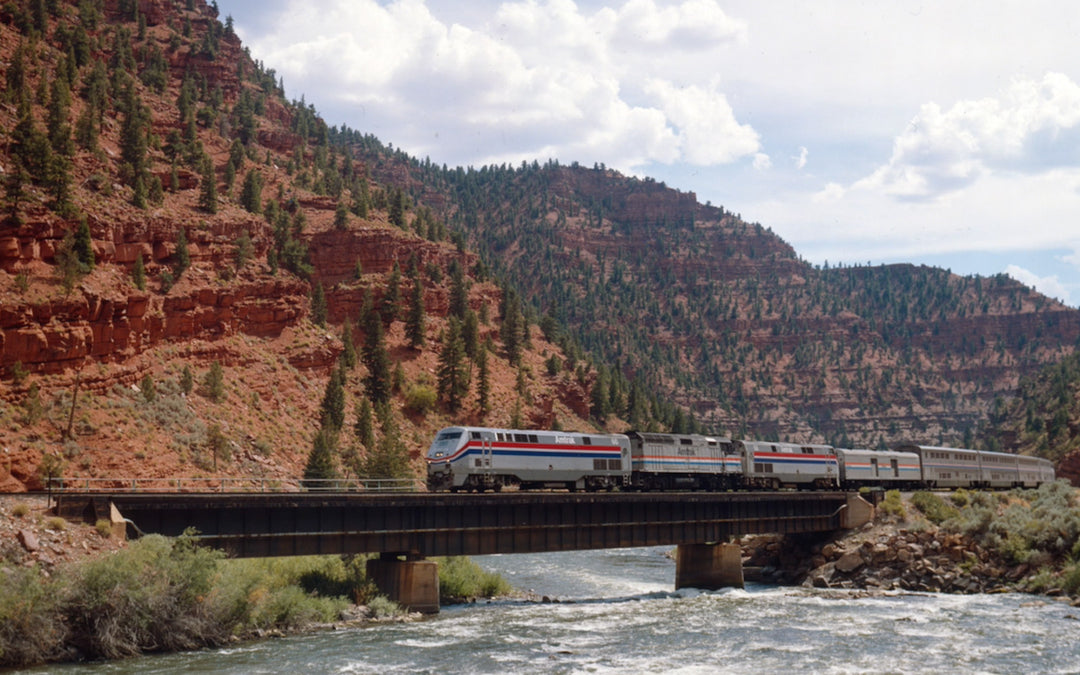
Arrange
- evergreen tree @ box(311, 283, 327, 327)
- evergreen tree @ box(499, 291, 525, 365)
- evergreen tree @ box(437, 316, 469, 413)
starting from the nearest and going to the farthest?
evergreen tree @ box(311, 283, 327, 327), evergreen tree @ box(437, 316, 469, 413), evergreen tree @ box(499, 291, 525, 365)

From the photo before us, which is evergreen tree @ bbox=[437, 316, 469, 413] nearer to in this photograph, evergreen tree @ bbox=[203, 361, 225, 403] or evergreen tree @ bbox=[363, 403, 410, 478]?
evergreen tree @ bbox=[363, 403, 410, 478]

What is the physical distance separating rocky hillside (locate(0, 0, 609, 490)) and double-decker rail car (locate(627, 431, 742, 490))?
2247 cm

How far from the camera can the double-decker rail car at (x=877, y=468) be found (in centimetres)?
7438

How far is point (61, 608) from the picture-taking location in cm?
3077

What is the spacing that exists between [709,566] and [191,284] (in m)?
57.0

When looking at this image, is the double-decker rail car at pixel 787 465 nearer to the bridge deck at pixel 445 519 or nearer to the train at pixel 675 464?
the train at pixel 675 464

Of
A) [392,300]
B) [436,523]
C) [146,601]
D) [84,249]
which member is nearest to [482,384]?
[392,300]

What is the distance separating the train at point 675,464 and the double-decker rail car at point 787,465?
0.07 m

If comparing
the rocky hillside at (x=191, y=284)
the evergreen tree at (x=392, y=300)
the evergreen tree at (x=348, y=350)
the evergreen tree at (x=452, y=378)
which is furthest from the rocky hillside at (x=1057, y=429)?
the evergreen tree at (x=348, y=350)

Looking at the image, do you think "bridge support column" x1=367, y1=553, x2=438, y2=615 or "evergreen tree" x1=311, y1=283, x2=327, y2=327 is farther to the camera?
"evergreen tree" x1=311, y1=283, x2=327, y2=327

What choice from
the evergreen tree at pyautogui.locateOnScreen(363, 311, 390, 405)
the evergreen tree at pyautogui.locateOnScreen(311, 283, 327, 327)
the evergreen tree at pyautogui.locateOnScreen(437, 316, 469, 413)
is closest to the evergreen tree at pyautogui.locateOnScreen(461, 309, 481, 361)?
the evergreen tree at pyautogui.locateOnScreen(437, 316, 469, 413)

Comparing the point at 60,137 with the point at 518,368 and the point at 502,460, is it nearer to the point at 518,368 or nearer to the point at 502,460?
the point at 502,460

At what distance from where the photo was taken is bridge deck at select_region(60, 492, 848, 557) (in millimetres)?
38062

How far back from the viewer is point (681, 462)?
63219 millimetres
